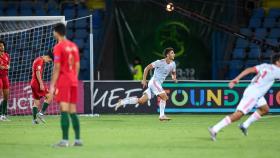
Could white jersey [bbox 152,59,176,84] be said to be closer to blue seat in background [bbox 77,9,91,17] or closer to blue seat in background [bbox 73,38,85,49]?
blue seat in background [bbox 73,38,85,49]

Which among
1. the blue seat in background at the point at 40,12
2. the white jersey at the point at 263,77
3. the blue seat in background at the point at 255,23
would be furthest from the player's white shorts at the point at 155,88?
the blue seat in background at the point at 40,12

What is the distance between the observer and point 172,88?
23391 mm

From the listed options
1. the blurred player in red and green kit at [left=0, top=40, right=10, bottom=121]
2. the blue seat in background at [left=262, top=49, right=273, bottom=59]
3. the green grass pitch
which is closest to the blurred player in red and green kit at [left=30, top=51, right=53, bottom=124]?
the green grass pitch

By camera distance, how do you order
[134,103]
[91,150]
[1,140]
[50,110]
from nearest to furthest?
[91,150]
[1,140]
[134,103]
[50,110]

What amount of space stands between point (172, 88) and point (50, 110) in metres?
3.82

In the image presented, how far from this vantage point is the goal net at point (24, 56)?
75.9 ft

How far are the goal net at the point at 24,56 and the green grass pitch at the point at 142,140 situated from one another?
2.54 meters

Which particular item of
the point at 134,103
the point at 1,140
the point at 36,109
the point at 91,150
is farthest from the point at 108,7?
the point at 91,150

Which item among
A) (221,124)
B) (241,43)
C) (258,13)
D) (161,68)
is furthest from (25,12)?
(221,124)

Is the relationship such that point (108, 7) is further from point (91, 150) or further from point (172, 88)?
point (91, 150)

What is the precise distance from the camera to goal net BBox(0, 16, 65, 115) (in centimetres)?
2314

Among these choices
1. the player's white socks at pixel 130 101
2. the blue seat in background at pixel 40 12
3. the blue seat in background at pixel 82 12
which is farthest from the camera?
the blue seat in background at pixel 40 12

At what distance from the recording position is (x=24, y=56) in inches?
955

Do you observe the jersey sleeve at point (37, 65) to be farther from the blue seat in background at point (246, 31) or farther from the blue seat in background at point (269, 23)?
the blue seat in background at point (269, 23)
